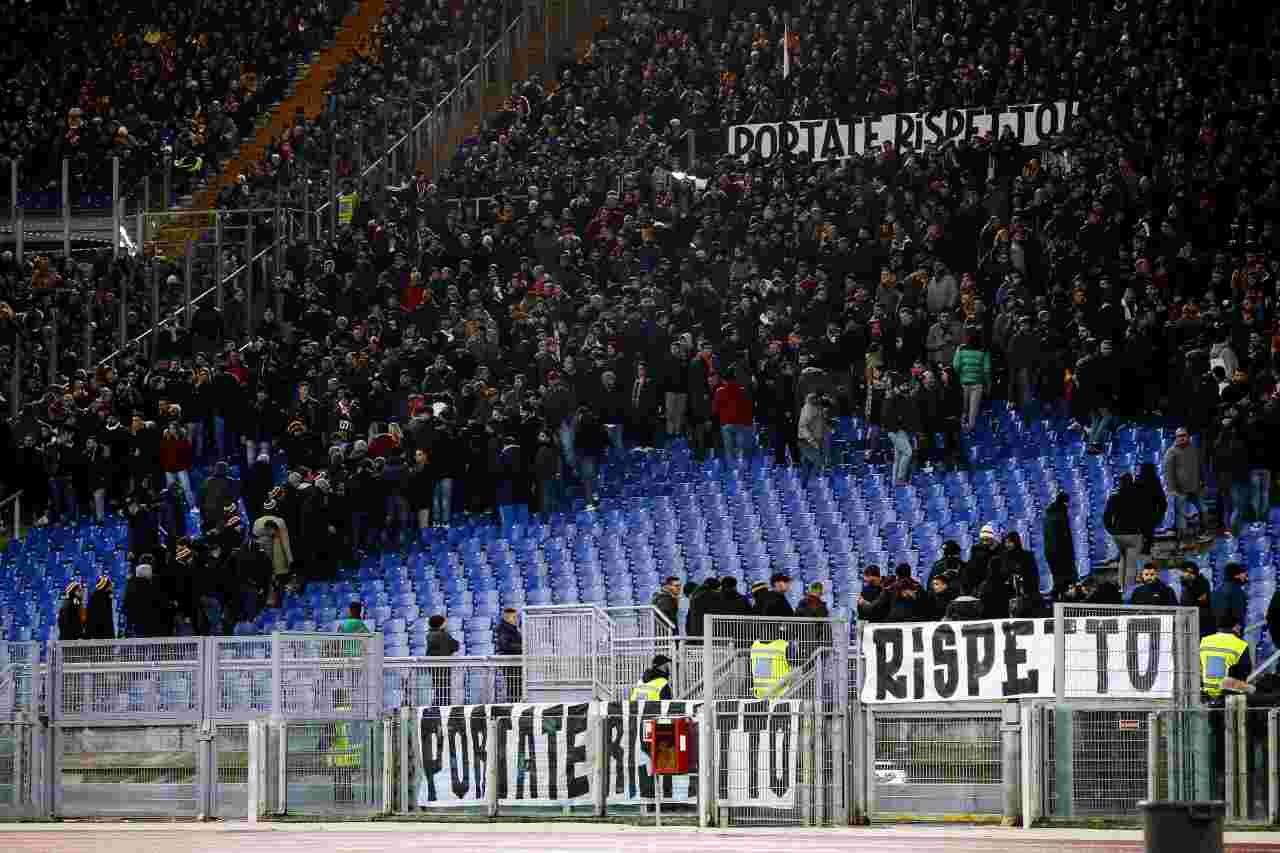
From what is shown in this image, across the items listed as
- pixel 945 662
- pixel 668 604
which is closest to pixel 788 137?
pixel 668 604

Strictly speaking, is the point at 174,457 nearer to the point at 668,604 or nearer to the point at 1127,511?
the point at 668,604

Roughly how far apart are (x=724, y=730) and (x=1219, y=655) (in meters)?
3.42

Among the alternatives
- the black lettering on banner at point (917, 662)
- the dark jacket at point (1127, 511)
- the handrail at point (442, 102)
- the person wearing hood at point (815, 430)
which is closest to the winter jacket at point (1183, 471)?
the dark jacket at point (1127, 511)

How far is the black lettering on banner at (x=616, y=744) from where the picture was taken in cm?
1784

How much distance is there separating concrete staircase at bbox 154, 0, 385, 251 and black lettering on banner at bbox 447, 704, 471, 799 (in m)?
22.3

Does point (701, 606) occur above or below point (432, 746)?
above

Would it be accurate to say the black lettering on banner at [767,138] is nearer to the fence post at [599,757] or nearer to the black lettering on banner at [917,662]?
the fence post at [599,757]

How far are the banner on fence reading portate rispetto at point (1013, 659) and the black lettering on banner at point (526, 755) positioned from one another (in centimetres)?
264

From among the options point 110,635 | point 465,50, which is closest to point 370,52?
point 465,50

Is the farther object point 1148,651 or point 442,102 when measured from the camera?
point 442,102

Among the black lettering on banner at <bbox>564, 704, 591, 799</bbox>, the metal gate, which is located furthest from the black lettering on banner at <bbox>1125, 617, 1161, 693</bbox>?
the black lettering on banner at <bbox>564, 704, 591, 799</bbox>

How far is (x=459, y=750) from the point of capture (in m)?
18.6

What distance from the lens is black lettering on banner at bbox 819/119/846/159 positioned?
36656 mm

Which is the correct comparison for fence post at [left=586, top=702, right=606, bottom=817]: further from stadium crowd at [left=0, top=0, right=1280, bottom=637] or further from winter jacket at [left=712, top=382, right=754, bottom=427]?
winter jacket at [left=712, top=382, right=754, bottom=427]
